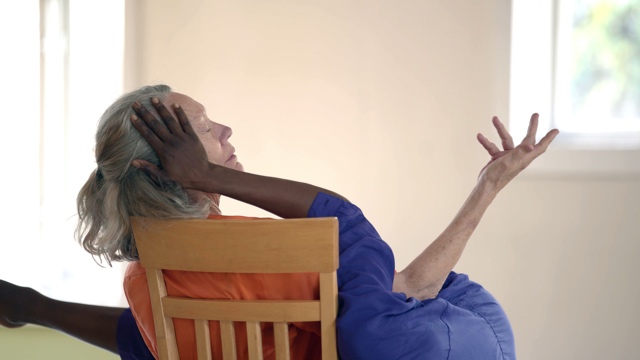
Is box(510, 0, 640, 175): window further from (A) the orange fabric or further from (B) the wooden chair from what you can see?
(B) the wooden chair

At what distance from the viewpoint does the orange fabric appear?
1.40 meters

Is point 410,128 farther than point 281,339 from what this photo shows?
Yes

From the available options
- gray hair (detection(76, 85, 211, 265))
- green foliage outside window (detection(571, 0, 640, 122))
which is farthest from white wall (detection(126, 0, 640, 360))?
gray hair (detection(76, 85, 211, 265))

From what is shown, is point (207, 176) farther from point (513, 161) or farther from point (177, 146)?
point (513, 161)

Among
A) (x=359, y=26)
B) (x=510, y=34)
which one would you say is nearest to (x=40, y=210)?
(x=359, y=26)

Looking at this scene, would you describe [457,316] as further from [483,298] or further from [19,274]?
[19,274]

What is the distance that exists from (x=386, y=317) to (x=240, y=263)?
27 cm

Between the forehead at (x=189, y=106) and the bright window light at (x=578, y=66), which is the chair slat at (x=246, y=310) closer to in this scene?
the forehead at (x=189, y=106)

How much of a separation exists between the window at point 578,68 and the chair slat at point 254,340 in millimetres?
2420

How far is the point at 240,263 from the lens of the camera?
4.32 ft

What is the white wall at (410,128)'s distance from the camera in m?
3.38

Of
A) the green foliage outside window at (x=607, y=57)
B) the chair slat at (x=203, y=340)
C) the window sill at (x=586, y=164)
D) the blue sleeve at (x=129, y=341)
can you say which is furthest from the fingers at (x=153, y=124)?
the green foliage outside window at (x=607, y=57)

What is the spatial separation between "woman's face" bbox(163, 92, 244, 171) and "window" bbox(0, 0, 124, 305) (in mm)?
1956

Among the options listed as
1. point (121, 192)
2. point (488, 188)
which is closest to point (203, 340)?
point (121, 192)
